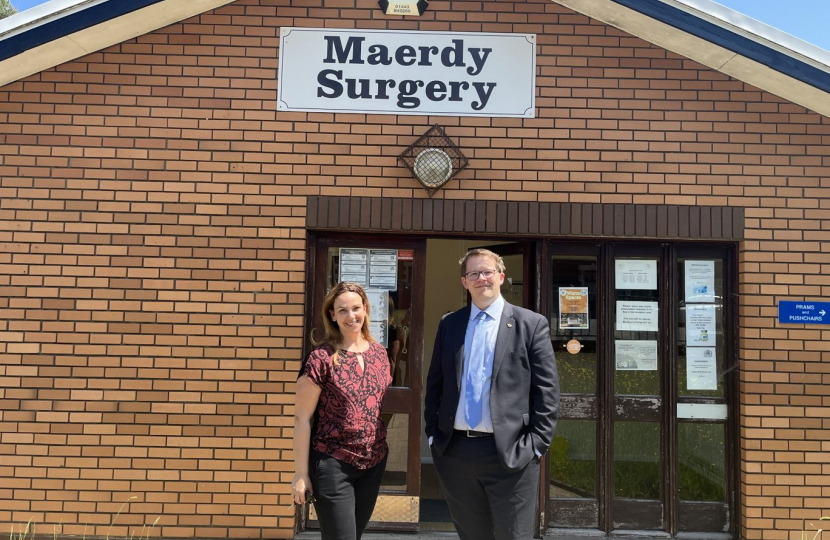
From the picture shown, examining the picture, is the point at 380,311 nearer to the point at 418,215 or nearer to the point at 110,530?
the point at 418,215

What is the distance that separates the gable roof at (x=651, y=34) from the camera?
405 centimetres

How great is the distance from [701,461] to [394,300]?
2484 millimetres

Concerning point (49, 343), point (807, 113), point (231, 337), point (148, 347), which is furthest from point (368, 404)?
point (807, 113)

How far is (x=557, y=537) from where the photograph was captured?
443 centimetres

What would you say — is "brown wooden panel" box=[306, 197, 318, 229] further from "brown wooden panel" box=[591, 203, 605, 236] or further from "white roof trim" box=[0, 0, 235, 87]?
"brown wooden panel" box=[591, 203, 605, 236]

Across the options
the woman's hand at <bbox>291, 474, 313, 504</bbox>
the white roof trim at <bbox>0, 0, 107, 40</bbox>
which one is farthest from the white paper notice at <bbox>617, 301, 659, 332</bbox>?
the white roof trim at <bbox>0, 0, 107, 40</bbox>

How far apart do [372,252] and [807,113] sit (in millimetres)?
3237

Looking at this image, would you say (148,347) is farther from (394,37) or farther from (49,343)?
(394,37)

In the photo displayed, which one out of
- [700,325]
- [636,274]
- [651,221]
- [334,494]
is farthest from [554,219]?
[334,494]

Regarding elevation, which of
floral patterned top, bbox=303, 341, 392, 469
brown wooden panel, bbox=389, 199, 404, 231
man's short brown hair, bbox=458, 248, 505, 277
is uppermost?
brown wooden panel, bbox=389, 199, 404, 231

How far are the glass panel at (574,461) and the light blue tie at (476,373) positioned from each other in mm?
1898

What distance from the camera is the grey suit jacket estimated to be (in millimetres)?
2834

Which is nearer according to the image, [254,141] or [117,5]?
[117,5]

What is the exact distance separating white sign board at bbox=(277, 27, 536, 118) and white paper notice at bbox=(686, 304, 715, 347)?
1.87 m
